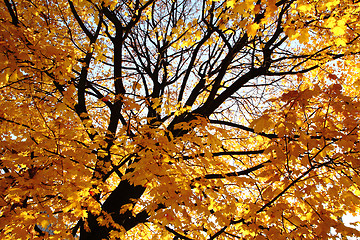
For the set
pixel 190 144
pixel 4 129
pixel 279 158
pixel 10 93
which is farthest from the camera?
pixel 10 93

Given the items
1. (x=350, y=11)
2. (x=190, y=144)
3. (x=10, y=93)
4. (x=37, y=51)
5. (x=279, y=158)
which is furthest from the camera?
(x=10, y=93)

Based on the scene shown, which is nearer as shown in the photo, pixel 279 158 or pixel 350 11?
pixel 279 158

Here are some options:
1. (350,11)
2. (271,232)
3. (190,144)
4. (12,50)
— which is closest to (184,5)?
(350,11)

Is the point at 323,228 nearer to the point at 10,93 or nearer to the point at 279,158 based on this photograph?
the point at 279,158

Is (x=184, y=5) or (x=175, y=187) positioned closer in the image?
(x=175, y=187)

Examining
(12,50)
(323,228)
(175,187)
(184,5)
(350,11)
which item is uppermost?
(184,5)

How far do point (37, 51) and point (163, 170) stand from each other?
2294 mm

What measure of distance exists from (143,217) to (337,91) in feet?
12.8

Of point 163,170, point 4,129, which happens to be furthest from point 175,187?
point 4,129

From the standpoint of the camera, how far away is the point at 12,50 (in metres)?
2.44

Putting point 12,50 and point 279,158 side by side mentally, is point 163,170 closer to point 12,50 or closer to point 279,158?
point 279,158

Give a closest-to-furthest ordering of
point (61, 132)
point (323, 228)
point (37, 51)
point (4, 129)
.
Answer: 1. point (323, 228)
2. point (37, 51)
3. point (61, 132)
4. point (4, 129)

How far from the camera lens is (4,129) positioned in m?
4.91

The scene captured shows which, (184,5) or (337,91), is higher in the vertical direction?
(184,5)
